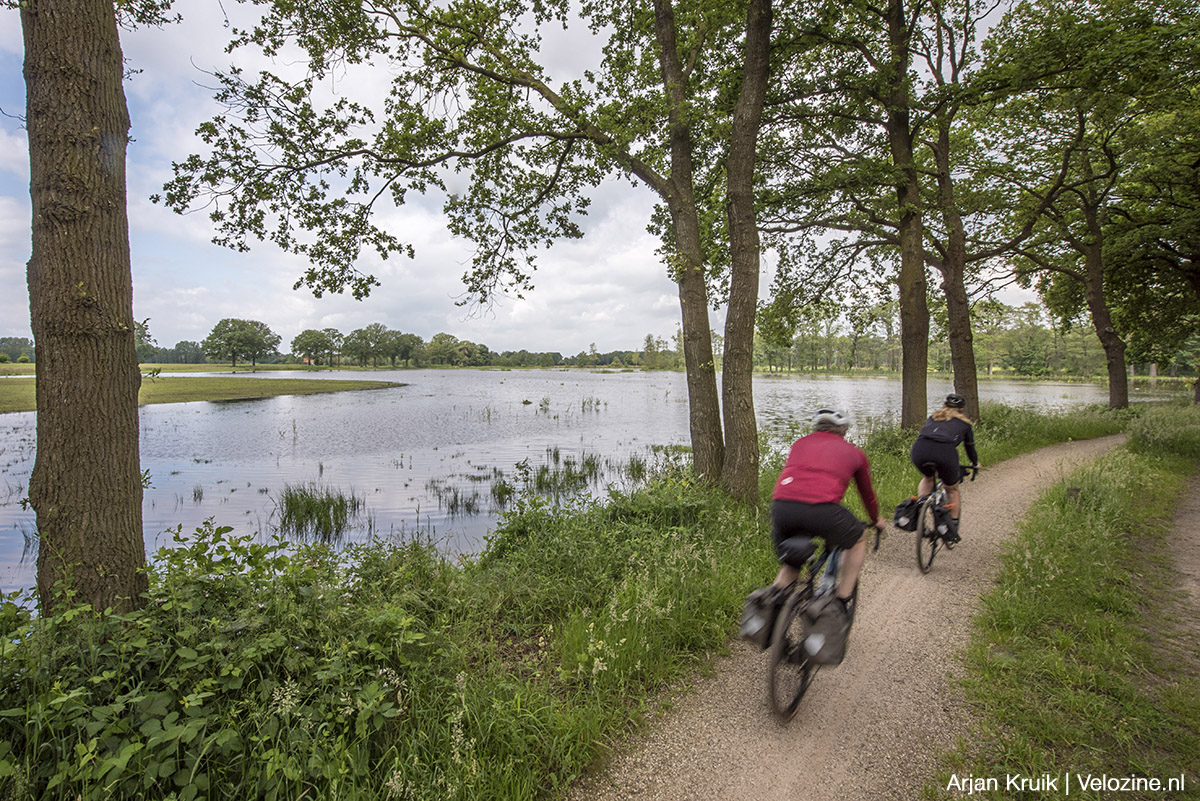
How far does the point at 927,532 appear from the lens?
236 inches

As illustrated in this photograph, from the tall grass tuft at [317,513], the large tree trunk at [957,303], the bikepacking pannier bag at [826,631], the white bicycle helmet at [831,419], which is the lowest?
the tall grass tuft at [317,513]

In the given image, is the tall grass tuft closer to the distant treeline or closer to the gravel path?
the gravel path

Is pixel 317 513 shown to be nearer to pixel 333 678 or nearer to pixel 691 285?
pixel 333 678

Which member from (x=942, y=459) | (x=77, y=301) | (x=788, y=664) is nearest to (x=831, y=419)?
(x=788, y=664)

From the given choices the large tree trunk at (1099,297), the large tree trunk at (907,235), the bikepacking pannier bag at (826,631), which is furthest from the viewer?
the large tree trunk at (1099,297)

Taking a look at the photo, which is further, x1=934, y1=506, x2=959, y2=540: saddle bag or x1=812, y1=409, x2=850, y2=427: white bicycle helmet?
x1=934, y1=506, x2=959, y2=540: saddle bag

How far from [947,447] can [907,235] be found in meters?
8.98

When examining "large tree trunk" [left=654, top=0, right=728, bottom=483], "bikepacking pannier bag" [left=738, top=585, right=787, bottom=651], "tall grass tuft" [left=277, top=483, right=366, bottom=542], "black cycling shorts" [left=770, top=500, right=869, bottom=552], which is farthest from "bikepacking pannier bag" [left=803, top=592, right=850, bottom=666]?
"tall grass tuft" [left=277, top=483, right=366, bottom=542]

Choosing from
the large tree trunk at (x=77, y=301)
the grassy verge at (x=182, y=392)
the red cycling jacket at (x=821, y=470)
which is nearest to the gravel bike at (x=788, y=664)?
the red cycling jacket at (x=821, y=470)

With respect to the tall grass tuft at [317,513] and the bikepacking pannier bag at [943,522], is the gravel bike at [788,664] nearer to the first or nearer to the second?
the bikepacking pannier bag at [943,522]

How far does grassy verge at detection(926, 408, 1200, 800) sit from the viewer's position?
2.90m

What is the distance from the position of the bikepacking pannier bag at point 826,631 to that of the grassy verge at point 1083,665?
82cm

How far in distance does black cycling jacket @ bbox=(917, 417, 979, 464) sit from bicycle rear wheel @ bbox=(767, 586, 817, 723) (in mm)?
3842

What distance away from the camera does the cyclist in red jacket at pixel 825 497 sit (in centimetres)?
350
